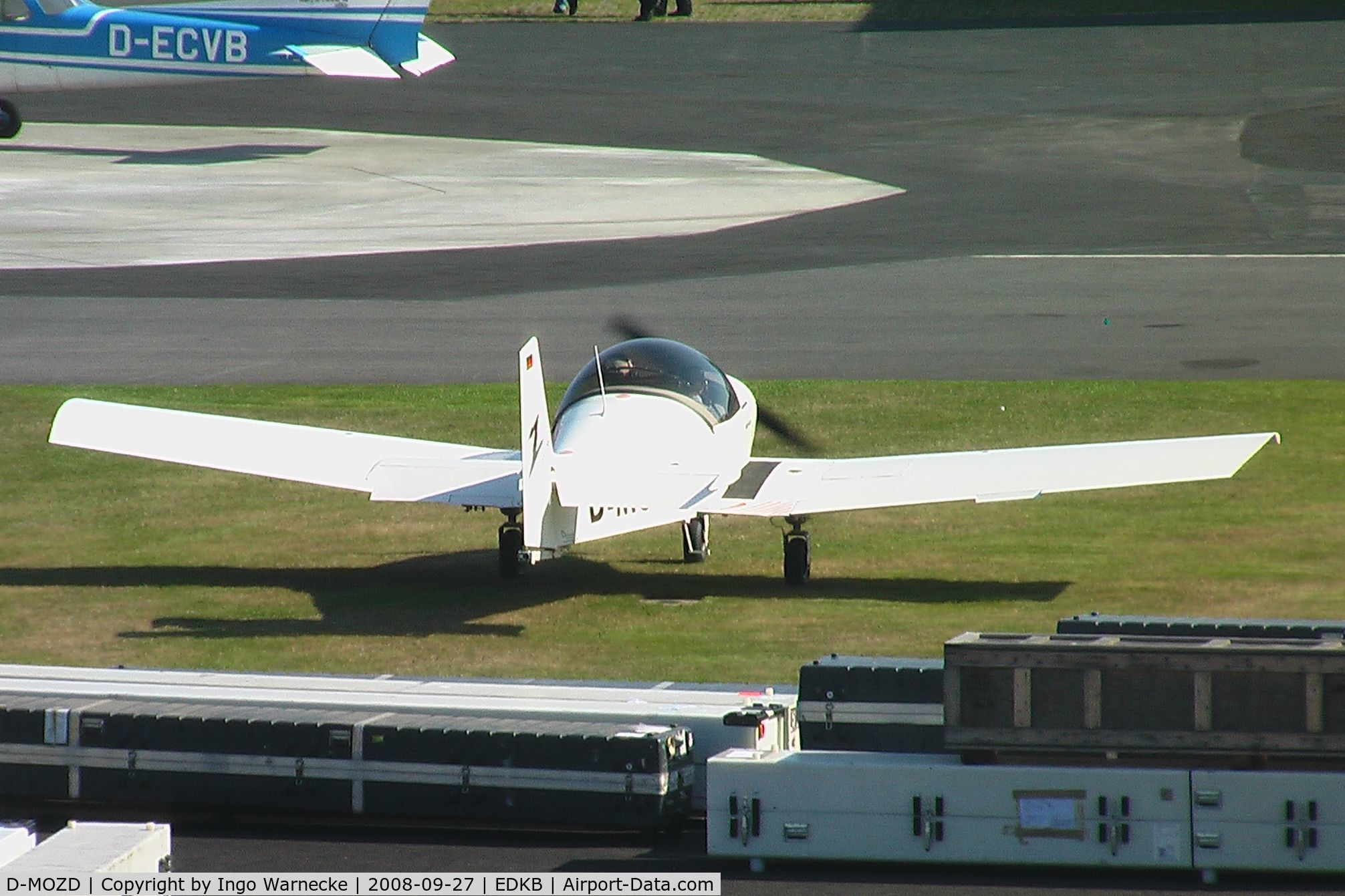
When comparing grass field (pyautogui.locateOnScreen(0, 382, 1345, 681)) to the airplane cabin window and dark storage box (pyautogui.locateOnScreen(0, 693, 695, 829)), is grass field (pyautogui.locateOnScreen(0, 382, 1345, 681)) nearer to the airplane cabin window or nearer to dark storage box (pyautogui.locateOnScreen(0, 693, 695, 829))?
dark storage box (pyautogui.locateOnScreen(0, 693, 695, 829))

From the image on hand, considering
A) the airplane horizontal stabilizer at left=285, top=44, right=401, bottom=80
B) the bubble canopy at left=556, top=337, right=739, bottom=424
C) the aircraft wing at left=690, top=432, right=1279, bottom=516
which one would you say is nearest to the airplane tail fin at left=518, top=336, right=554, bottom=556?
the aircraft wing at left=690, top=432, right=1279, bottom=516

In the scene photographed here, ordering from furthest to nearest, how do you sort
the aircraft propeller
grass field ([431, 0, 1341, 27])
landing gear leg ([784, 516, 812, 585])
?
grass field ([431, 0, 1341, 27]) < the aircraft propeller < landing gear leg ([784, 516, 812, 585])

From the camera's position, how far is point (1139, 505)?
22.2 m

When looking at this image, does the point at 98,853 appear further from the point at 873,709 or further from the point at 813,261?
the point at 813,261

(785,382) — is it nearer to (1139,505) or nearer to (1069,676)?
(1139,505)

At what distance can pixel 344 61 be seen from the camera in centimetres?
5150

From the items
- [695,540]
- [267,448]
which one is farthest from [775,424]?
[267,448]

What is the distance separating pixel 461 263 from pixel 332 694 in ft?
88.8

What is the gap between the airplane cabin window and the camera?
51.4 m

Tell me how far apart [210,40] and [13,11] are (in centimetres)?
514

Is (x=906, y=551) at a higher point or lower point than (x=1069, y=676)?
lower

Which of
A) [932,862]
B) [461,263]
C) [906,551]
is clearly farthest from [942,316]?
Answer: [932,862]

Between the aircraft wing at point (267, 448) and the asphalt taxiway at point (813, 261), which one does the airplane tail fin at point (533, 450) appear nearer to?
the aircraft wing at point (267, 448)

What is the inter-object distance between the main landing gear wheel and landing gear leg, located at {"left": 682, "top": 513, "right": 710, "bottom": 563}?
40.7 m
